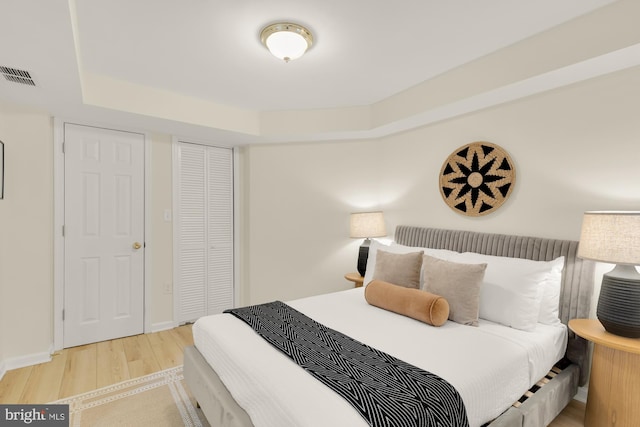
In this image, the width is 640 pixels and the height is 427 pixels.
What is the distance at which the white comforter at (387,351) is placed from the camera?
1.28 m

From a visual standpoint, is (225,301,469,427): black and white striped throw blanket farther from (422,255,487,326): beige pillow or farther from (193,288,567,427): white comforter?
(422,255,487,326): beige pillow

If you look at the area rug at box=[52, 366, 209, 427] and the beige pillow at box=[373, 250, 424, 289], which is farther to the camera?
the beige pillow at box=[373, 250, 424, 289]

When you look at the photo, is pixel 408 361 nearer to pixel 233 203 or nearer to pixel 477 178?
pixel 477 178

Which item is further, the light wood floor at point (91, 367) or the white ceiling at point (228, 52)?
the light wood floor at point (91, 367)

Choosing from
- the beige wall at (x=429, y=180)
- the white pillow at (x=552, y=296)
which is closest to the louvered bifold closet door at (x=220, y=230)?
the beige wall at (x=429, y=180)

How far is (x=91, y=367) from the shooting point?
2.69m

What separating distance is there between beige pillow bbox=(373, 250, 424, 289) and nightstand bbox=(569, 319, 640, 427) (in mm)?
1005

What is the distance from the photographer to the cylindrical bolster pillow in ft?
6.57

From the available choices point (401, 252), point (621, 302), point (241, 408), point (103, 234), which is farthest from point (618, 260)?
point (103, 234)

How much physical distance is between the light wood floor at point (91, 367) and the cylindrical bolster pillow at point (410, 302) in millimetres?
1847

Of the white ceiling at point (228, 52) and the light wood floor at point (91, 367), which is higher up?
the white ceiling at point (228, 52)

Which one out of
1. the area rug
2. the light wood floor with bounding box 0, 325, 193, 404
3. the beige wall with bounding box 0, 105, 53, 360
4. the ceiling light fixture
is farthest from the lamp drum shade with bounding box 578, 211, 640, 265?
the beige wall with bounding box 0, 105, 53, 360

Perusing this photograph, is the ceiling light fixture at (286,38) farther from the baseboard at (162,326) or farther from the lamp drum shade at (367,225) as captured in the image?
the baseboard at (162,326)

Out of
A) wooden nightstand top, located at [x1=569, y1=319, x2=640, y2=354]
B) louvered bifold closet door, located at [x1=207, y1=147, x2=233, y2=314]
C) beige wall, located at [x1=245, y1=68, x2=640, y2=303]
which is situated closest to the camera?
wooden nightstand top, located at [x1=569, y1=319, x2=640, y2=354]
